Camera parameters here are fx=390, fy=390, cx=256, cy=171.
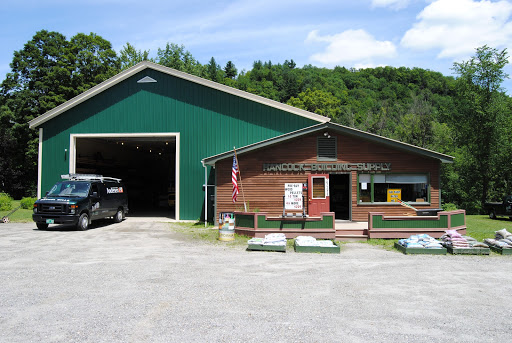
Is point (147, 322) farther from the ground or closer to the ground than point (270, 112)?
closer to the ground

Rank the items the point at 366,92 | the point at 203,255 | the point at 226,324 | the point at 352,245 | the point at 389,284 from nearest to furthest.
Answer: the point at 226,324
the point at 389,284
the point at 203,255
the point at 352,245
the point at 366,92

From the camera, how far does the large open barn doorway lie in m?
22.2

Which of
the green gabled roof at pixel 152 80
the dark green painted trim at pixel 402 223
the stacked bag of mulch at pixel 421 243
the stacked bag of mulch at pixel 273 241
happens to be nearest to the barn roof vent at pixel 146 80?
the green gabled roof at pixel 152 80

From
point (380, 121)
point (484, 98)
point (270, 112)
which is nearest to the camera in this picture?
point (270, 112)

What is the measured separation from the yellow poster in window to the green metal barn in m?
4.90

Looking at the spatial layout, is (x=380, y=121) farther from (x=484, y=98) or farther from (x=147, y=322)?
(x=147, y=322)

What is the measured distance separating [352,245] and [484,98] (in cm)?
2576

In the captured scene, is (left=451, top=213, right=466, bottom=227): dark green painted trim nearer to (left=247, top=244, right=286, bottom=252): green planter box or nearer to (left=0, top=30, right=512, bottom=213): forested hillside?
(left=247, top=244, right=286, bottom=252): green planter box

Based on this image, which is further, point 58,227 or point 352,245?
point 58,227

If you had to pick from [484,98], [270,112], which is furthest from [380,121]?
[270,112]

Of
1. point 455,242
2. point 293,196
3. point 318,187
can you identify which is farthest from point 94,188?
point 455,242

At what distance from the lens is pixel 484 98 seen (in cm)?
3189

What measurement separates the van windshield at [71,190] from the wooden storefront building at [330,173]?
5.47m

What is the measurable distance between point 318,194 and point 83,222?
10.2 meters
